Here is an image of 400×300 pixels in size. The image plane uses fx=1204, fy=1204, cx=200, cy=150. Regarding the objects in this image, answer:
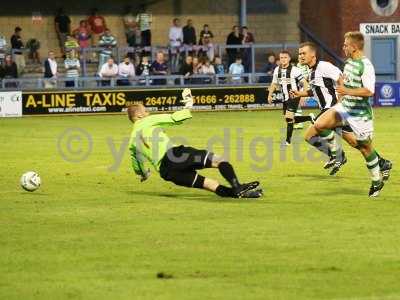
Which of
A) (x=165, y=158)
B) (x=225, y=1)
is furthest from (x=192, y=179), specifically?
(x=225, y=1)

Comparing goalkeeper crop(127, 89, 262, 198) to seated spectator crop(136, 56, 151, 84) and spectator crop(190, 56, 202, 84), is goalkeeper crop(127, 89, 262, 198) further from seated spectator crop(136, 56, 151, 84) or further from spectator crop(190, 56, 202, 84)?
spectator crop(190, 56, 202, 84)

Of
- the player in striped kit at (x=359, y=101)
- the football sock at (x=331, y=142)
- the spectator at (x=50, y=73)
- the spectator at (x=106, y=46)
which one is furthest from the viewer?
the spectator at (x=106, y=46)

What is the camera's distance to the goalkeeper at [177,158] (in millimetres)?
15422

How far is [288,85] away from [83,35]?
51.6 ft

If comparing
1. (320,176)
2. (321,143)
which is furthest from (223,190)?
(321,143)

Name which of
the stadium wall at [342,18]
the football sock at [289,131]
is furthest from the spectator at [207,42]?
the football sock at [289,131]

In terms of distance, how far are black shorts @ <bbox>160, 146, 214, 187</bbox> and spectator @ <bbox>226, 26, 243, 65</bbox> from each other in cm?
2616

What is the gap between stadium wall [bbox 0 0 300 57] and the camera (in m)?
43.0

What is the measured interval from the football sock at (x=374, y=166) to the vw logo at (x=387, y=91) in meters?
24.5

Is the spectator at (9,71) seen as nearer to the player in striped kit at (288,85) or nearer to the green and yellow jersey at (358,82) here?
the player in striped kit at (288,85)

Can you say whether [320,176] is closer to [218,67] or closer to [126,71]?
[126,71]

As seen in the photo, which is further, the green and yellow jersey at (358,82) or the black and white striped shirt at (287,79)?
the black and white striped shirt at (287,79)

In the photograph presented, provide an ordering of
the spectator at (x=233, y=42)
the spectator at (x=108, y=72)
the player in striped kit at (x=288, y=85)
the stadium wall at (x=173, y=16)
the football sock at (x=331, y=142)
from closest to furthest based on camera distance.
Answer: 1. the football sock at (x=331, y=142)
2. the player in striped kit at (x=288, y=85)
3. the spectator at (x=108, y=72)
4. the spectator at (x=233, y=42)
5. the stadium wall at (x=173, y=16)

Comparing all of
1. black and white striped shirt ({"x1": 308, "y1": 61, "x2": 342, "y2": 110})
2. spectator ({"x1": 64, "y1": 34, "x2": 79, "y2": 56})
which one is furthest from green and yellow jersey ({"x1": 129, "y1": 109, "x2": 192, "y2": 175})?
spectator ({"x1": 64, "y1": 34, "x2": 79, "y2": 56})
